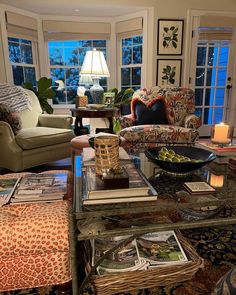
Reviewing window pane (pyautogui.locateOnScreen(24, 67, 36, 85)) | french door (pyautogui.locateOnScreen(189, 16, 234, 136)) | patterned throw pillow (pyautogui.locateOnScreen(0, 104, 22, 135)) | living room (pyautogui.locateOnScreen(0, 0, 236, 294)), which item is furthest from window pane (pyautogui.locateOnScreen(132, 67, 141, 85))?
patterned throw pillow (pyautogui.locateOnScreen(0, 104, 22, 135))

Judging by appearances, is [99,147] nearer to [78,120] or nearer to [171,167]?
[171,167]

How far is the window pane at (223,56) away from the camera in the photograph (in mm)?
4152

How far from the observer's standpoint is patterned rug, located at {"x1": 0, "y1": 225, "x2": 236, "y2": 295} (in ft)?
3.83

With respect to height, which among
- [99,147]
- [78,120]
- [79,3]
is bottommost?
[78,120]

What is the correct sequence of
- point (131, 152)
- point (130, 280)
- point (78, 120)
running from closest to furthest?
point (130, 280) → point (131, 152) → point (78, 120)

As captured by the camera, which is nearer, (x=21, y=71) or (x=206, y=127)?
(x=21, y=71)

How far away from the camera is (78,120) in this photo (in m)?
3.50

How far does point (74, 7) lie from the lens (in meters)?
3.75

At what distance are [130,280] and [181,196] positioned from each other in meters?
0.41

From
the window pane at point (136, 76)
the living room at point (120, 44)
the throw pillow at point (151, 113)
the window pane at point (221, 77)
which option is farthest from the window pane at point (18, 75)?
the window pane at point (221, 77)

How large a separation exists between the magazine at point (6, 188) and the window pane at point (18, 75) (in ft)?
9.96

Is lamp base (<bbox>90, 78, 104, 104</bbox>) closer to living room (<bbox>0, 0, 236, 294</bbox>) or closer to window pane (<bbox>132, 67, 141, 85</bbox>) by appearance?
living room (<bbox>0, 0, 236, 294</bbox>)

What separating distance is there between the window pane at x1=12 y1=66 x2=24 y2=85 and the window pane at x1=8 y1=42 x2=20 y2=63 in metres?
0.12

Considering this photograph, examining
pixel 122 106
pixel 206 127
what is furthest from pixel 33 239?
pixel 206 127
